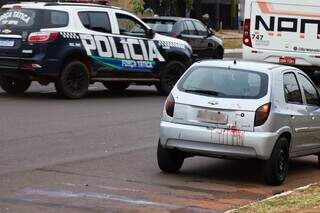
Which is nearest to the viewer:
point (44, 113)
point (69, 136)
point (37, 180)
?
point (37, 180)

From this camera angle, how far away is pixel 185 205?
8.02 meters

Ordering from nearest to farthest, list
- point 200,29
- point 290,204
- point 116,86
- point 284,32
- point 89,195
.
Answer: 1. point 290,204
2. point 89,195
3. point 116,86
4. point 284,32
5. point 200,29

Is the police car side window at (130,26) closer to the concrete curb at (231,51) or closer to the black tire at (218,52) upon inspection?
the black tire at (218,52)

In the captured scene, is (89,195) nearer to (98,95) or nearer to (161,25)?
(98,95)

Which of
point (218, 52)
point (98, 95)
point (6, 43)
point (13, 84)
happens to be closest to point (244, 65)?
point (6, 43)

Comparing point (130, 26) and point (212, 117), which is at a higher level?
point (212, 117)

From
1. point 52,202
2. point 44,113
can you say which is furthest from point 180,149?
point 44,113

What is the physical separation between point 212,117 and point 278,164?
99cm

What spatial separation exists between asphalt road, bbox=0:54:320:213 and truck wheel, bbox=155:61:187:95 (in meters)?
4.07

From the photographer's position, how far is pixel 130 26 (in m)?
18.5

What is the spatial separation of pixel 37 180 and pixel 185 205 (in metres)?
1.89

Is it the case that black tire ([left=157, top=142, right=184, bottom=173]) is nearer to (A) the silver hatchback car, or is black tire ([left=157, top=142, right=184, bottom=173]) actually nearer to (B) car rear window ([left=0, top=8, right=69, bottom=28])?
(A) the silver hatchback car

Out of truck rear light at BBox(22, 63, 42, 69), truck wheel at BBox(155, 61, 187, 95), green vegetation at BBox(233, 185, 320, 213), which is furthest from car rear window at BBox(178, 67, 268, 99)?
truck wheel at BBox(155, 61, 187, 95)

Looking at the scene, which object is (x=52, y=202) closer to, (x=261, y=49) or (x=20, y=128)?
(x=20, y=128)
